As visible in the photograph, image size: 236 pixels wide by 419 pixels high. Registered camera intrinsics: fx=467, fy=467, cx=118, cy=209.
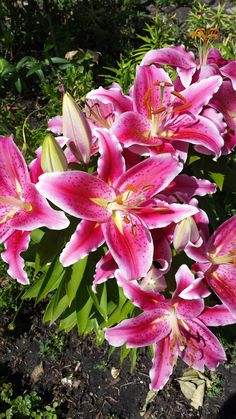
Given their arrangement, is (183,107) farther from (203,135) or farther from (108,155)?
(108,155)

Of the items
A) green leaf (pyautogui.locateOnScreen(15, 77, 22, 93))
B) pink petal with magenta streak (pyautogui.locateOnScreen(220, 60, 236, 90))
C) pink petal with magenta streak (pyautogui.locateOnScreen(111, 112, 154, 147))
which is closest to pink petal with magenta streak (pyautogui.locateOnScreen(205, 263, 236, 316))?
pink petal with magenta streak (pyautogui.locateOnScreen(111, 112, 154, 147))

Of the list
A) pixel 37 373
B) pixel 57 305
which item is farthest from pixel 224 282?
pixel 37 373

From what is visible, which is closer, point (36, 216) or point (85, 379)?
point (36, 216)

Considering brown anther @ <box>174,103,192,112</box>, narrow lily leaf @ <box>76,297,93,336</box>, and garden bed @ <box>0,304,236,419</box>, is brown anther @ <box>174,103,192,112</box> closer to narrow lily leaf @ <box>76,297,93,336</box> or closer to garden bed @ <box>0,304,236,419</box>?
narrow lily leaf @ <box>76,297,93,336</box>

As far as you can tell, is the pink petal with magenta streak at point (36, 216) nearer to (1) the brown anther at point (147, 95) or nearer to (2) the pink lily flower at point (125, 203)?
(2) the pink lily flower at point (125, 203)

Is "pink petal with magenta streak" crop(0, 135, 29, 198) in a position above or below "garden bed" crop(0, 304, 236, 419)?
above

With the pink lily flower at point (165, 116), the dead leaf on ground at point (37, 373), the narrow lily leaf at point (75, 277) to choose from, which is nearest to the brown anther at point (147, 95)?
the pink lily flower at point (165, 116)
